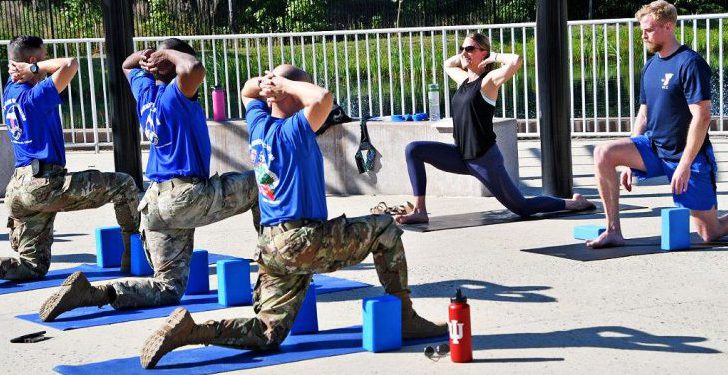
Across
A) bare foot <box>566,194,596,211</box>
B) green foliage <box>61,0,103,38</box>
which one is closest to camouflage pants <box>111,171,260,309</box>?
bare foot <box>566,194,596,211</box>

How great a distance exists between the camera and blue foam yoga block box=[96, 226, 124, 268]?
9.97 meters

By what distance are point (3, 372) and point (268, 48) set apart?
30.4 ft

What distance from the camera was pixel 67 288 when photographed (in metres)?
7.92

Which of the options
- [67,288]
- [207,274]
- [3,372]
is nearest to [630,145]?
[207,274]

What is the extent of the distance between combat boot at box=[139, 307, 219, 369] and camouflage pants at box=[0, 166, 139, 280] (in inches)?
114

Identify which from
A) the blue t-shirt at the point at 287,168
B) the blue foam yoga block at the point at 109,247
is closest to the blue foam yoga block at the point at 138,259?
the blue foam yoga block at the point at 109,247

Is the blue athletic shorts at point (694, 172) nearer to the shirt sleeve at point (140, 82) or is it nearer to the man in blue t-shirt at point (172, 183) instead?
the man in blue t-shirt at point (172, 183)

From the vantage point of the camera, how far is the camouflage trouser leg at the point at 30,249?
9391 mm

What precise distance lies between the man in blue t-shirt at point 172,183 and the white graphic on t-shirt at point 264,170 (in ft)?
4.65

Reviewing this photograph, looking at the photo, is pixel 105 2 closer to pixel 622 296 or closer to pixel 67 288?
pixel 67 288

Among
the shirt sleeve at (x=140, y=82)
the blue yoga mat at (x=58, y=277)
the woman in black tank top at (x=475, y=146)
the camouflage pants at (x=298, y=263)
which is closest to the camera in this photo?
the camouflage pants at (x=298, y=263)

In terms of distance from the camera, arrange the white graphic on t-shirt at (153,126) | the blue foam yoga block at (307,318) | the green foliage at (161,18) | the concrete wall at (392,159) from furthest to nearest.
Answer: the green foliage at (161,18) < the concrete wall at (392,159) < the white graphic on t-shirt at (153,126) < the blue foam yoga block at (307,318)

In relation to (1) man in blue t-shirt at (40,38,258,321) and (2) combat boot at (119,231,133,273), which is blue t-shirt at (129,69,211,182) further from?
(2) combat boot at (119,231,133,273)

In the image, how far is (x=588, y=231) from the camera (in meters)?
10.1
